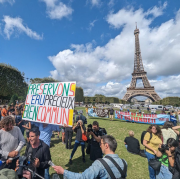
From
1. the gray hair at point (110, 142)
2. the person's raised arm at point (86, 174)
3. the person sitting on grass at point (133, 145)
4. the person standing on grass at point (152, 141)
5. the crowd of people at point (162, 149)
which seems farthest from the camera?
the person sitting on grass at point (133, 145)

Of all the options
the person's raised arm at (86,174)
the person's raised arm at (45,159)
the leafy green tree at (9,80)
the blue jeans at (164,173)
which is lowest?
the blue jeans at (164,173)

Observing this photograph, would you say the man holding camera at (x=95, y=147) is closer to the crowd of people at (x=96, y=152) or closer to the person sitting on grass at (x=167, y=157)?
the crowd of people at (x=96, y=152)

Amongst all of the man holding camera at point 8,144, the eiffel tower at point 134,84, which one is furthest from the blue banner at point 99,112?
the eiffel tower at point 134,84

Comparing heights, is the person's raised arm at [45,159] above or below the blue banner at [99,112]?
below

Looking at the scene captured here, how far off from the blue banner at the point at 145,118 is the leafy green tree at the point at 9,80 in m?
24.6

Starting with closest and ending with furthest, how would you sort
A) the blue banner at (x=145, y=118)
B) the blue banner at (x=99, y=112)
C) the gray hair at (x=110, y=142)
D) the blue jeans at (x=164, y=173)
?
the gray hair at (x=110, y=142)
the blue jeans at (x=164, y=173)
the blue banner at (x=145, y=118)
the blue banner at (x=99, y=112)

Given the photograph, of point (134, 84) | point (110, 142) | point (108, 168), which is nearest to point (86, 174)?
point (108, 168)

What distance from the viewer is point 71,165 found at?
4277mm

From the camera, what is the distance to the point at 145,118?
12172mm

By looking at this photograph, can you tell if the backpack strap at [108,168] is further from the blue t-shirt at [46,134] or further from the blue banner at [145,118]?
the blue banner at [145,118]

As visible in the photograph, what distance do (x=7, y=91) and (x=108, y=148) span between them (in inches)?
1194

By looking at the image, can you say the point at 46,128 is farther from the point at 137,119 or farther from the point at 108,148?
the point at 137,119

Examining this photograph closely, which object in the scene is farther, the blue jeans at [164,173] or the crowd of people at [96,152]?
the blue jeans at [164,173]

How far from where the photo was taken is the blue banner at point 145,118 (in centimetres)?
1102
